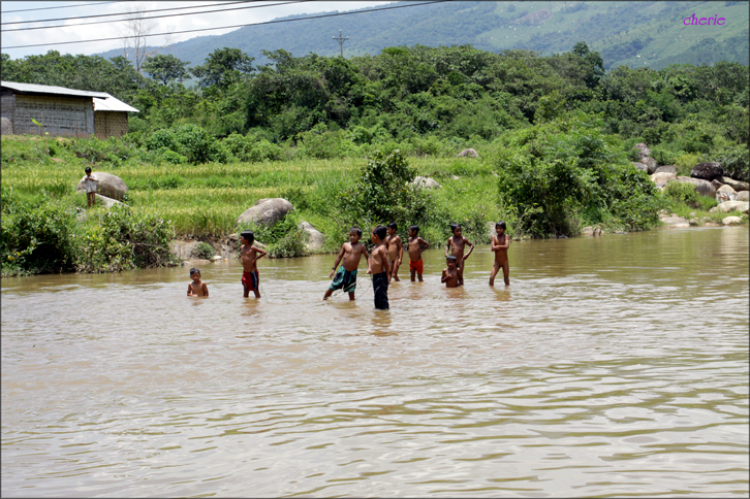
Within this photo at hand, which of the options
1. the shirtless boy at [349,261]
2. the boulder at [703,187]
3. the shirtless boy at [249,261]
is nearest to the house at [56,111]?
the shirtless boy at [249,261]

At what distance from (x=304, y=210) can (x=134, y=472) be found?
18.3 metres

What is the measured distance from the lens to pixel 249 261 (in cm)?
1092

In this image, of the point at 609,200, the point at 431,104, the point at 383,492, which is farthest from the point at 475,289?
the point at 431,104

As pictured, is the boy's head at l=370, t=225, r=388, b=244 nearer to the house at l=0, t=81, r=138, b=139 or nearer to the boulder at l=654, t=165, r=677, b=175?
the house at l=0, t=81, r=138, b=139

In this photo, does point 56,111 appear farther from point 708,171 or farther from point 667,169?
point 708,171

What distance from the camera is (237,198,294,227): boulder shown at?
19766mm

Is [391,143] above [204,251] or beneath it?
above

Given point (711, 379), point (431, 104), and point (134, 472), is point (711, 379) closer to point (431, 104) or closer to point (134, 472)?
point (134, 472)

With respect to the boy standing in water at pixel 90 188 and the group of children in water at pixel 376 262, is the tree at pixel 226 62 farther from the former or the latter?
the group of children in water at pixel 376 262

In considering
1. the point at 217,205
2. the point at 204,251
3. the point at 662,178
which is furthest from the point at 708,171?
the point at 204,251

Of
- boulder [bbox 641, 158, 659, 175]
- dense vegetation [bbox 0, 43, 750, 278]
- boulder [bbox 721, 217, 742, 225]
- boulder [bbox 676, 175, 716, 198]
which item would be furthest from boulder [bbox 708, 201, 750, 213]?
boulder [bbox 641, 158, 659, 175]

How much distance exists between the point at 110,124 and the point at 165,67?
44458mm

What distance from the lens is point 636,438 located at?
413 centimetres

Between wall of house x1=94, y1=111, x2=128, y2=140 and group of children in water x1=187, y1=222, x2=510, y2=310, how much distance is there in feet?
89.8
